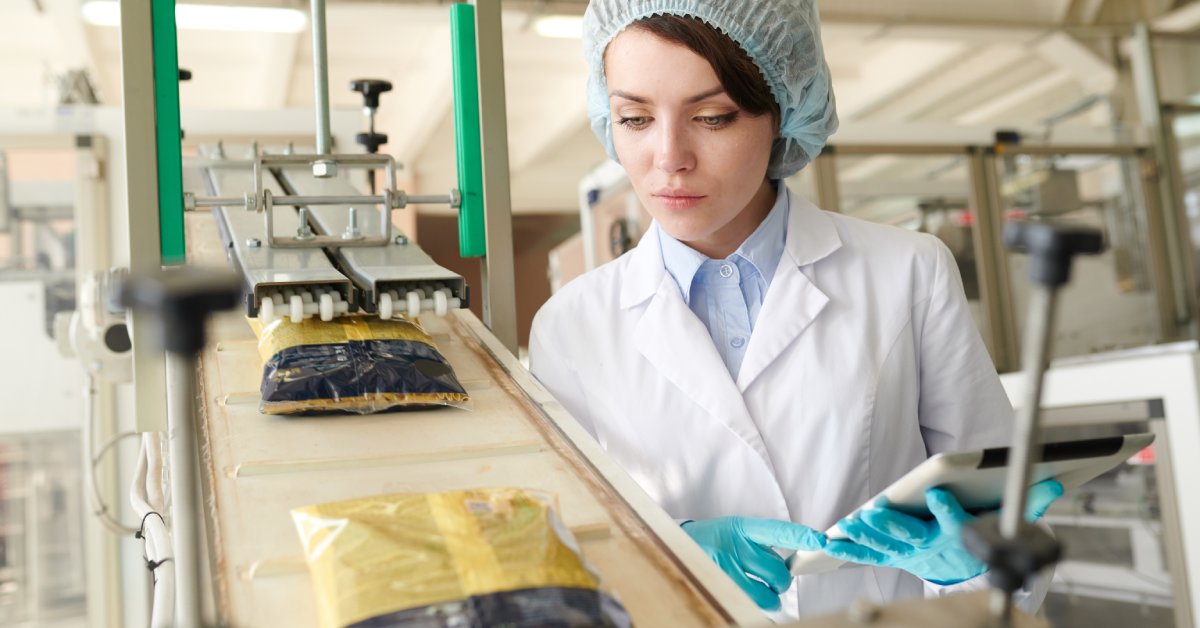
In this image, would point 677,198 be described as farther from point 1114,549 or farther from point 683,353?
point 1114,549

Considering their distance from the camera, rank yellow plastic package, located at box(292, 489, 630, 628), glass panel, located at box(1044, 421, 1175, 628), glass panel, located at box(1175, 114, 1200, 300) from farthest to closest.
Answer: glass panel, located at box(1175, 114, 1200, 300)
glass panel, located at box(1044, 421, 1175, 628)
yellow plastic package, located at box(292, 489, 630, 628)

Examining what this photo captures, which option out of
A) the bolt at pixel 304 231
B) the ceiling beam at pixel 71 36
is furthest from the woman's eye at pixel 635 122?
the ceiling beam at pixel 71 36

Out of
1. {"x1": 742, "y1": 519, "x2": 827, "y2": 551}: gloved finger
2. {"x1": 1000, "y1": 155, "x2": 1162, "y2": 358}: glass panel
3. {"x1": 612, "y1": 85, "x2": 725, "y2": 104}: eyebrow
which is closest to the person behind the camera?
{"x1": 742, "y1": 519, "x2": 827, "y2": 551}: gloved finger

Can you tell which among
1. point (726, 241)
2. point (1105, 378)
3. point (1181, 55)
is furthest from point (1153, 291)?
point (726, 241)

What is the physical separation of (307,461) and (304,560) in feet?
0.53

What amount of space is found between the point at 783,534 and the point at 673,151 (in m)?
0.47

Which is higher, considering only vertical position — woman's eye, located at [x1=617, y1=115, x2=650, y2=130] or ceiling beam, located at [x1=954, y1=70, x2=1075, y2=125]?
ceiling beam, located at [x1=954, y1=70, x2=1075, y2=125]

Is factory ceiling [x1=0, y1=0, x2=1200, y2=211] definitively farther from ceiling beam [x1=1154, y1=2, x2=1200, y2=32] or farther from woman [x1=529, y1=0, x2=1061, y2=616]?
woman [x1=529, y1=0, x2=1061, y2=616]

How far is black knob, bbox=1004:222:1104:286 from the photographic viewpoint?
1.67 ft

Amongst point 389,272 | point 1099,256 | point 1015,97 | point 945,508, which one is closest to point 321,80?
point 389,272

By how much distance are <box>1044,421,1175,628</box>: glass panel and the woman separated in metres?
1.72

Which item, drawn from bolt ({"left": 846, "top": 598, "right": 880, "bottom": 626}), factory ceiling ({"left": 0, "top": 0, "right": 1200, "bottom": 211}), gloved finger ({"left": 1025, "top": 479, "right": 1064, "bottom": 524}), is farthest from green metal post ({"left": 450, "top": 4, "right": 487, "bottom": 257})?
factory ceiling ({"left": 0, "top": 0, "right": 1200, "bottom": 211})

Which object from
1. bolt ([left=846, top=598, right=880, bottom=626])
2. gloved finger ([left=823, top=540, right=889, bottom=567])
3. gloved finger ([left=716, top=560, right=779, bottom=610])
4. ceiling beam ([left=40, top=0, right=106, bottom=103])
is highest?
ceiling beam ([left=40, top=0, right=106, bottom=103])

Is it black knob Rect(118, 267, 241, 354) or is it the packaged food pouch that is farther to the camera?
the packaged food pouch
